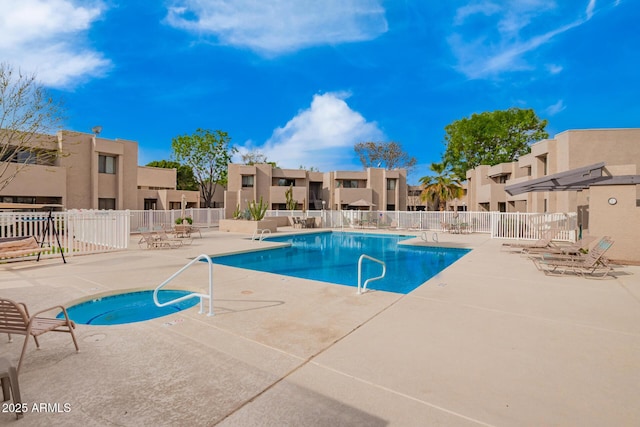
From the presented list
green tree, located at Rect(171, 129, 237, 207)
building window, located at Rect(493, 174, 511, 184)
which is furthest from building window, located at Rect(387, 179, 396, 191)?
green tree, located at Rect(171, 129, 237, 207)

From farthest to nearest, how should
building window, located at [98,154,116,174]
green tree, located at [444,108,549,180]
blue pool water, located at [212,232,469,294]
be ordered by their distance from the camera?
1. green tree, located at [444,108,549,180]
2. building window, located at [98,154,116,174]
3. blue pool water, located at [212,232,469,294]

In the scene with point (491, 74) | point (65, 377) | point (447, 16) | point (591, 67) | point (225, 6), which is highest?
point (591, 67)

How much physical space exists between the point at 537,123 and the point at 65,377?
166ft

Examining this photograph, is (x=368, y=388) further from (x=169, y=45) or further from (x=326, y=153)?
(x=326, y=153)

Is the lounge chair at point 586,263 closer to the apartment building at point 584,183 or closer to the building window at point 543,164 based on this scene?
the apartment building at point 584,183

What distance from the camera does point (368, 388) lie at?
2908 mm

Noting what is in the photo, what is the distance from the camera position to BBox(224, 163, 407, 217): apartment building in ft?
125

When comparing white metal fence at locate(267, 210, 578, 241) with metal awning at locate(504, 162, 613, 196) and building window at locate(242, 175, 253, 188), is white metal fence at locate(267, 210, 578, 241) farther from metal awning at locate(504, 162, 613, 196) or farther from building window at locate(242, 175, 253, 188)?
building window at locate(242, 175, 253, 188)

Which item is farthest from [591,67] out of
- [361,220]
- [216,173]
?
[216,173]

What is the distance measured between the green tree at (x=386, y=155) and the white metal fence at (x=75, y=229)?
44.9 metres

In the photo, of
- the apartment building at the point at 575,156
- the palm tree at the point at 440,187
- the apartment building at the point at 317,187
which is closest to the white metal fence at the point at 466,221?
the apartment building at the point at 575,156

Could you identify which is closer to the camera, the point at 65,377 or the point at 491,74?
the point at 65,377

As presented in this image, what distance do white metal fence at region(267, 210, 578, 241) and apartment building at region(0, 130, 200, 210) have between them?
39.1 ft

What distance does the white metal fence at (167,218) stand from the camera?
2052 centimetres
